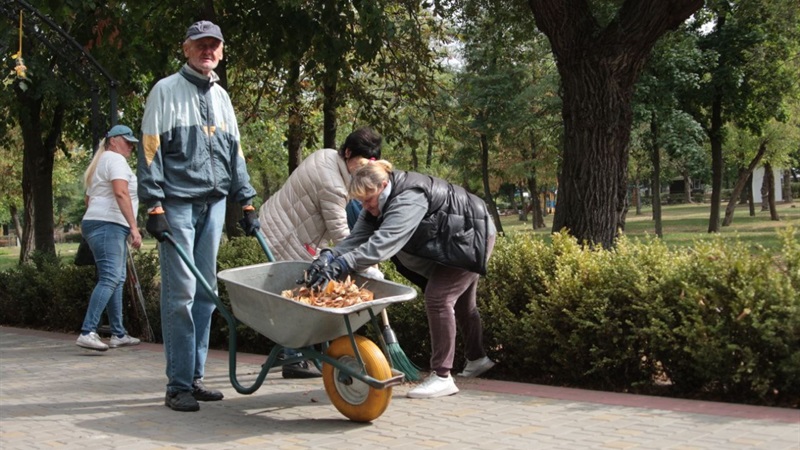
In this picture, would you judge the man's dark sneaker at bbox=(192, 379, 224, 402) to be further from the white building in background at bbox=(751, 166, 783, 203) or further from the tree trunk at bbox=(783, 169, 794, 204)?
the white building in background at bbox=(751, 166, 783, 203)

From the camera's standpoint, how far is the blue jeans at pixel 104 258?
8016mm

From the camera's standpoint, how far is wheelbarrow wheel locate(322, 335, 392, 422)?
192 inches

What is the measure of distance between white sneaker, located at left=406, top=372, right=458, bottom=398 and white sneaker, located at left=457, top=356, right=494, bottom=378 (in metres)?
0.53

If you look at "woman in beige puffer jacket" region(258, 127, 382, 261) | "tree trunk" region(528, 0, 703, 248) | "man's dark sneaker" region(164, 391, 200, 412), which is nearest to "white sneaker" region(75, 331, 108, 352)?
"woman in beige puffer jacket" region(258, 127, 382, 261)

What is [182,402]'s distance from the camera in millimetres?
5445

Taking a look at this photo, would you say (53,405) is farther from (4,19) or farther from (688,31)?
(688,31)

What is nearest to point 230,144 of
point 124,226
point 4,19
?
point 124,226

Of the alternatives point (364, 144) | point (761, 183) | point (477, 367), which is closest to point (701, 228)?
point (477, 367)

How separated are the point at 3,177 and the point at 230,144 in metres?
34.1

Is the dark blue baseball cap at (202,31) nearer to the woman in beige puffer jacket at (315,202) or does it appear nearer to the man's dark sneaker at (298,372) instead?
the woman in beige puffer jacket at (315,202)

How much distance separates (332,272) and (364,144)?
1307mm

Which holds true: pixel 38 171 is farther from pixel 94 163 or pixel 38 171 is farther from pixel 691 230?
pixel 691 230

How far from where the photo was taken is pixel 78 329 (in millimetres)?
10008

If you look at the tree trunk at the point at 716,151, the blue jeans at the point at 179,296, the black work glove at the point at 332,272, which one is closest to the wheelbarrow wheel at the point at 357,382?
the black work glove at the point at 332,272
